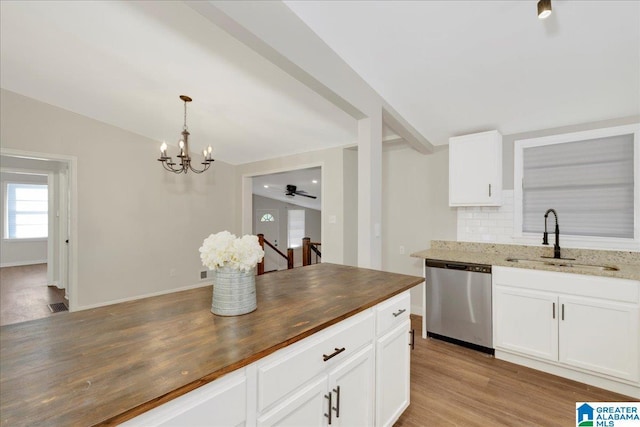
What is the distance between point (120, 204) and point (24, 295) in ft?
8.00

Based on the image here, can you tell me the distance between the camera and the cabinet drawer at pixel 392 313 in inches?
58.5

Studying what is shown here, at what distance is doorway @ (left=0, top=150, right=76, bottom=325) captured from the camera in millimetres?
3901

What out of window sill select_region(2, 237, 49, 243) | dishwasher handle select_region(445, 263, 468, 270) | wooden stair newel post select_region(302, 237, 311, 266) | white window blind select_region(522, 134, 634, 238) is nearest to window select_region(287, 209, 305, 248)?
wooden stair newel post select_region(302, 237, 311, 266)

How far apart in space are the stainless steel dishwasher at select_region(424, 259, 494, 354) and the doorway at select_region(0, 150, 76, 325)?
4590 millimetres

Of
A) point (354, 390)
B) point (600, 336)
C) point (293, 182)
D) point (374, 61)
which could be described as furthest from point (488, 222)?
point (293, 182)

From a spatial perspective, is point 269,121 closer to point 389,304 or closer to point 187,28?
point 187,28

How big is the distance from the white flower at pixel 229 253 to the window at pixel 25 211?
31.2 ft

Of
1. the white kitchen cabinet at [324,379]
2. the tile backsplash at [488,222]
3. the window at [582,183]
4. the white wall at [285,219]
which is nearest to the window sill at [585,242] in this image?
the window at [582,183]

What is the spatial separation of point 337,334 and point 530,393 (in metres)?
1.97

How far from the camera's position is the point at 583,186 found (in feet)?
8.70

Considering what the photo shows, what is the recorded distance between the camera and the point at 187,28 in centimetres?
202

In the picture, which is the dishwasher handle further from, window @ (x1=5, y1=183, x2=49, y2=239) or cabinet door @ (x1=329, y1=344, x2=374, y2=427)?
window @ (x1=5, y1=183, x2=49, y2=239)

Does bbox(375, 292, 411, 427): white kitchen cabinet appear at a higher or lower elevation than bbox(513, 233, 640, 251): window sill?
lower

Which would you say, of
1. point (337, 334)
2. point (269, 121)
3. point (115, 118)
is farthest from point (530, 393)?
point (115, 118)
